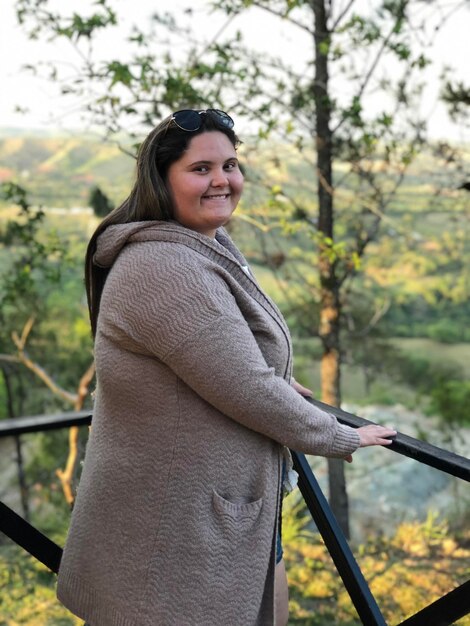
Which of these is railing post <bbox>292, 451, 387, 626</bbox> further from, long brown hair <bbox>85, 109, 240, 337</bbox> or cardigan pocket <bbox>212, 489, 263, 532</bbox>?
long brown hair <bbox>85, 109, 240, 337</bbox>

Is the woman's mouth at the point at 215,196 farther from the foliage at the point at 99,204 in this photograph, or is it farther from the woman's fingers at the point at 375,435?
the foliage at the point at 99,204

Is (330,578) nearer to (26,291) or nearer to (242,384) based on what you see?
(242,384)

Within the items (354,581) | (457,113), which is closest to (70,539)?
(354,581)

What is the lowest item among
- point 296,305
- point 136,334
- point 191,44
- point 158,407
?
point 296,305

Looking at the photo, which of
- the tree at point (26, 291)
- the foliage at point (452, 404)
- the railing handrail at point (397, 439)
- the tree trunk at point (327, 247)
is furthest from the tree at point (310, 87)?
the foliage at point (452, 404)

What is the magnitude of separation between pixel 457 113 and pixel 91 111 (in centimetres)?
238

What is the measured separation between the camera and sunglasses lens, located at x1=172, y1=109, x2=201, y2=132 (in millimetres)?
→ 1376

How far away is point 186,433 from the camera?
129 centimetres

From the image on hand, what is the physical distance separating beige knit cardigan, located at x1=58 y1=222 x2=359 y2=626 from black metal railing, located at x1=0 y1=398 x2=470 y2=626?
0.20 m

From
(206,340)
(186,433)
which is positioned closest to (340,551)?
(186,433)

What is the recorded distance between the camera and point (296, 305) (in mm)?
5133

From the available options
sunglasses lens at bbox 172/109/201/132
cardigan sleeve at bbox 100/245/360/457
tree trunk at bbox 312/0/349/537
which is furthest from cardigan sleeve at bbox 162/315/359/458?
tree trunk at bbox 312/0/349/537

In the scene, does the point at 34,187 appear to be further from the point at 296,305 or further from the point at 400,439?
the point at 400,439

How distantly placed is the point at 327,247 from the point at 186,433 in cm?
254
